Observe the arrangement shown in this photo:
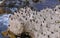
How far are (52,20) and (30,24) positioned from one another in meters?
0.24

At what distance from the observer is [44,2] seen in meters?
2.14

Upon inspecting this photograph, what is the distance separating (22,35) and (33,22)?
8.4 inches

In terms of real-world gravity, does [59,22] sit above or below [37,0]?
below

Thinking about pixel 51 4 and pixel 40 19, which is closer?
pixel 40 19

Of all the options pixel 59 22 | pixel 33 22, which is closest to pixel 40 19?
pixel 33 22

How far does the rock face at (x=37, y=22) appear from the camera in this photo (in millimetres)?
1613

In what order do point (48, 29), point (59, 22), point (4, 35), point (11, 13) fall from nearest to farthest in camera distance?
1. point (48, 29)
2. point (59, 22)
3. point (4, 35)
4. point (11, 13)

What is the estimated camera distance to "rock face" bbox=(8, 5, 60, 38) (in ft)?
5.29

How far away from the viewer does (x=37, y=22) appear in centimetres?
177

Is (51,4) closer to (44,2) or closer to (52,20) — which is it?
(44,2)

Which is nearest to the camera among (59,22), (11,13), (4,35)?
(59,22)

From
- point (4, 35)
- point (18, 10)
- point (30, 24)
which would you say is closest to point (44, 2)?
point (18, 10)

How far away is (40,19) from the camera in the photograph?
1815mm

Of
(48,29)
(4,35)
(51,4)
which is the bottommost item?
(4,35)
